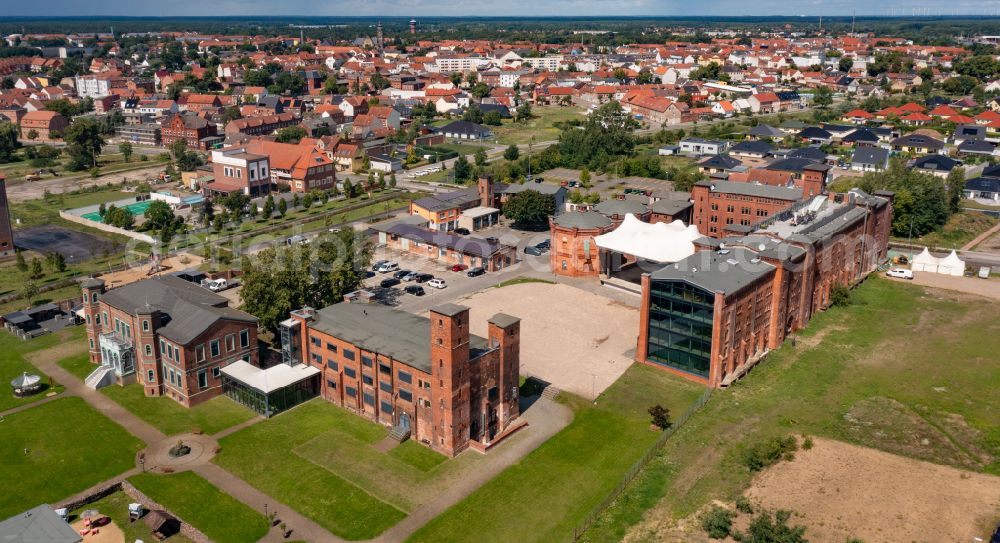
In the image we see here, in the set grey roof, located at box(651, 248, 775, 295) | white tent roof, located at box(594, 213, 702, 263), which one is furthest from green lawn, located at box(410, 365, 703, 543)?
white tent roof, located at box(594, 213, 702, 263)

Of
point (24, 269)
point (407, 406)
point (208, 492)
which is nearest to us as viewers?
point (208, 492)

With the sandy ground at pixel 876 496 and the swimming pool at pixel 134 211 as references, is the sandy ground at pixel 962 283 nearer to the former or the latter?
the sandy ground at pixel 876 496

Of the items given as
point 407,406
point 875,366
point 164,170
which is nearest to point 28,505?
point 407,406

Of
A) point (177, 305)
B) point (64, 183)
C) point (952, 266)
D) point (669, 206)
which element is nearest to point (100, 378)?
point (177, 305)

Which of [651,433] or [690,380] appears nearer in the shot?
[651,433]

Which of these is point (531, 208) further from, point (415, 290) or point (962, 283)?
point (962, 283)

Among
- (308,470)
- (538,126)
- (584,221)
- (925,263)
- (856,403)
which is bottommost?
(308,470)

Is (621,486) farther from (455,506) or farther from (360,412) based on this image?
(360,412)
